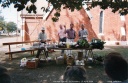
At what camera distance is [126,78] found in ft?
8.48

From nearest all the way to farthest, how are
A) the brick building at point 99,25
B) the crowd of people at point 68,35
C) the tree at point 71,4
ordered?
1. the tree at point 71,4
2. the crowd of people at point 68,35
3. the brick building at point 99,25

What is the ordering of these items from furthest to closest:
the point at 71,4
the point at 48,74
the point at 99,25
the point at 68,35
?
the point at 99,25 < the point at 68,35 < the point at 48,74 < the point at 71,4

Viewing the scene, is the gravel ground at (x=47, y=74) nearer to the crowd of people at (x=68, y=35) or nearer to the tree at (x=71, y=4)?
the tree at (x=71, y=4)

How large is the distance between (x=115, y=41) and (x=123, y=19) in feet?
10.2

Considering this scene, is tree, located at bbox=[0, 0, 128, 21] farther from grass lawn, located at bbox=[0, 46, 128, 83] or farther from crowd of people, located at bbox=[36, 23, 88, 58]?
crowd of people, located at bbox=[36, 23, 88, 58]

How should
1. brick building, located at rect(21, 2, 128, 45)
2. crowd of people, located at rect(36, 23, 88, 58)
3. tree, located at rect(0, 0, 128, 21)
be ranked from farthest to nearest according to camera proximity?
1. brick building, located at rect(21, 2, 128, 45)
2. crowd of people, located at rect(36, 23, 88, 58)
3. tree, located at rect(0, 0, 128, 21)

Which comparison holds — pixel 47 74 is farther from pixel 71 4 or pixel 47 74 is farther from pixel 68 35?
pixel 68 35

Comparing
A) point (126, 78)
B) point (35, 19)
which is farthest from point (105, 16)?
point (126, 78)

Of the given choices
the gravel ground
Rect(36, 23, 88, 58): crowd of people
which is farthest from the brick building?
the gravel ground

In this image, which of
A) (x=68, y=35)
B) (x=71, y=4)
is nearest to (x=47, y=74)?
(x=71, y=4)

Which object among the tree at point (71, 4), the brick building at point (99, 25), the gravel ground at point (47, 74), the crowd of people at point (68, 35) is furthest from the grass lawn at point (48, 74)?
the brick building at point (99, 25)

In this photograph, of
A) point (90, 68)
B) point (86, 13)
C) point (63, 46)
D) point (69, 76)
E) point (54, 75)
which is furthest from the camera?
point (86, 13)

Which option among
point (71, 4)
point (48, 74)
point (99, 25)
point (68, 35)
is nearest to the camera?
point (71, 4)

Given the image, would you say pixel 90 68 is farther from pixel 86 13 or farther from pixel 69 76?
pixel 86 13
